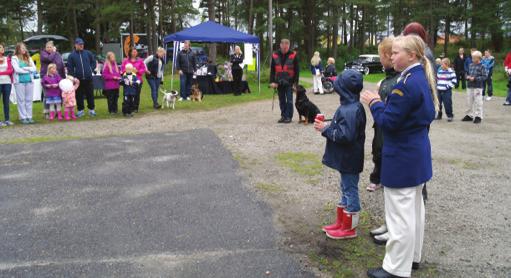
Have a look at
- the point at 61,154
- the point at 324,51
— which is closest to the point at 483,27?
the point at 324,51

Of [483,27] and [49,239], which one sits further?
[483,27]

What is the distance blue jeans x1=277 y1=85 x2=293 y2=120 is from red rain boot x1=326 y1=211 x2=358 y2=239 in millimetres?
6812

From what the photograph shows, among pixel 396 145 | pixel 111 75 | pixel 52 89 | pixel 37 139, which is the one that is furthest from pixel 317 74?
pixel 396 145

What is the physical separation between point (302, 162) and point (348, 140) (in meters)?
3.36

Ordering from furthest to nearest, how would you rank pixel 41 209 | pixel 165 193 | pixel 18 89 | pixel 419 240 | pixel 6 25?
pixel 6 25 < pixel 18 89 < pixel 165 193 < pixel 41 209 < pixel 419 240

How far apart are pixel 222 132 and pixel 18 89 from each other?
5.06m

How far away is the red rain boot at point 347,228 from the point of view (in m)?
4.20

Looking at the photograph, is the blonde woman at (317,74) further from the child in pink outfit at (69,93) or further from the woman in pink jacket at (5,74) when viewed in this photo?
the woman in pink jacket at (5,74)

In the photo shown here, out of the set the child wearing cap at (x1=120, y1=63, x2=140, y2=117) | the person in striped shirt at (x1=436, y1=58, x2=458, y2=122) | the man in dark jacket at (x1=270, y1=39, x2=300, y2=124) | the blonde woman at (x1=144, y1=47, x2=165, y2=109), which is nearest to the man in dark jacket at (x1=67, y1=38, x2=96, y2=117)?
the child wearing cap at (x1=120, y1=63, x2=140, y2=117)

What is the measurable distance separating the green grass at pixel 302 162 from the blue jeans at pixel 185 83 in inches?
376

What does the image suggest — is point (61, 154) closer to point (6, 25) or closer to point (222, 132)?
point (222, 132)

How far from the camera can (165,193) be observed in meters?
5.66

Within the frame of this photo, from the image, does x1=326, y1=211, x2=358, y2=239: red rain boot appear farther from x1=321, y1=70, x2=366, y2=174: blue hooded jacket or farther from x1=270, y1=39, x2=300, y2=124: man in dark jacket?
x1=270, y1=39, x2=300, y2=124: man in dark jacket

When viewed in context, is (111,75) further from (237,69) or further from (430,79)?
(430,79)
